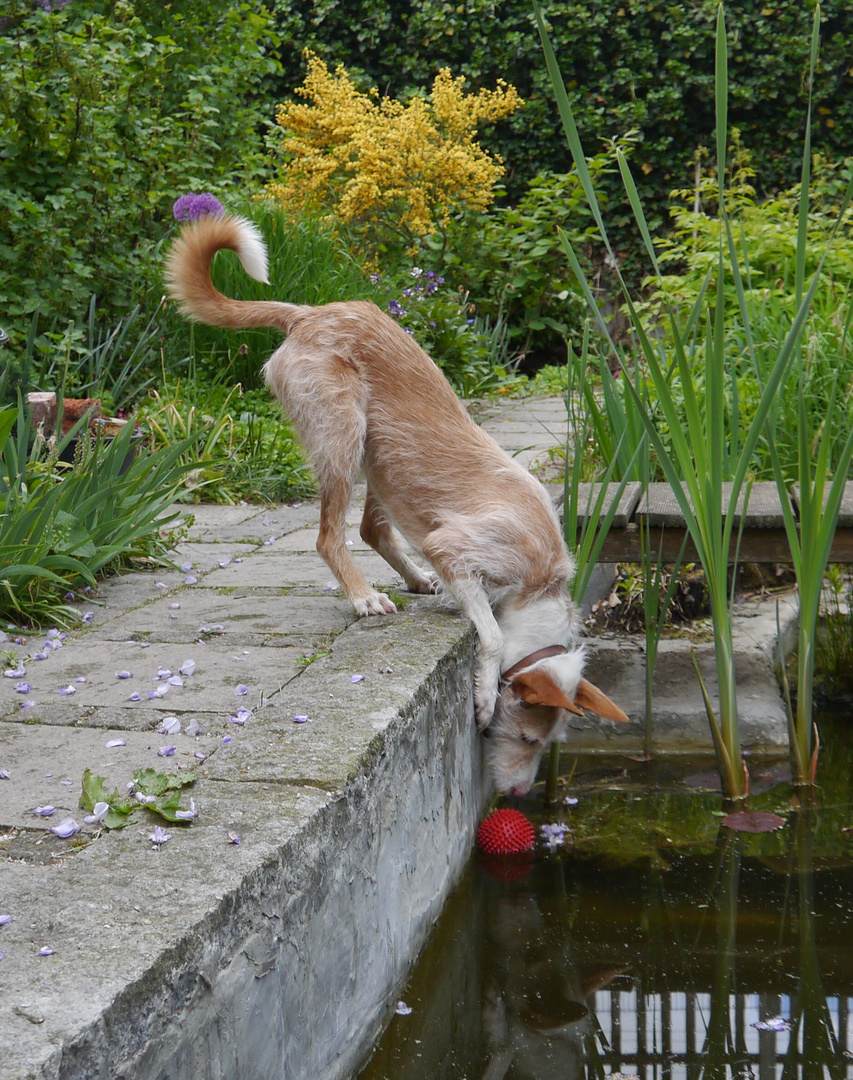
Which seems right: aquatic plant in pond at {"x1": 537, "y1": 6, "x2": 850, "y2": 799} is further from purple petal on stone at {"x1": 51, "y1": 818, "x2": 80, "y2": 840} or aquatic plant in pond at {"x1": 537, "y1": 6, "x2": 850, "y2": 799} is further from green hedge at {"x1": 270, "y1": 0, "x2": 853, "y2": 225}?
green hedge at {"x1": 270, "y1": 0, "x2": 853, "y2": 225}

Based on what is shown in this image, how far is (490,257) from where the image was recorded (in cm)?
973

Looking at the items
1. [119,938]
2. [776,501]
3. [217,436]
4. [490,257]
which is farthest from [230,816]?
[490,257]

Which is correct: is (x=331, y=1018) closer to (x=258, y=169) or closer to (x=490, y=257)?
(x=258, y=169)

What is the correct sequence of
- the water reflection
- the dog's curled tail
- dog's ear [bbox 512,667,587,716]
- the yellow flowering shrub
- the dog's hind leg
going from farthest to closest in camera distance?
the yellow flowering shrub → the dog's hind leg → the dog's curled tail → dog's ear [bbox 512,667,587,716] → the water reflection

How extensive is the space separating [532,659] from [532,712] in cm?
15

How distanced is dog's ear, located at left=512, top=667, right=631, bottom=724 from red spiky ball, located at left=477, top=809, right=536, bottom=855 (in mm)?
361

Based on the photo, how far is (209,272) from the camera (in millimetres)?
3379

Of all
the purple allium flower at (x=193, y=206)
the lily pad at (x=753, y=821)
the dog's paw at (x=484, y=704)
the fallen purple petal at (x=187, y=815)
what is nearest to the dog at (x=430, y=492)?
the dog's paw at (x=484, y=704)

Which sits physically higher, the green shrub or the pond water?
the green shrub

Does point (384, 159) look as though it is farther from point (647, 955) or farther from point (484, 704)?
point (647, 955)

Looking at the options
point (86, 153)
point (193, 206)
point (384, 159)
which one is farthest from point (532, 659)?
point (384, 159)

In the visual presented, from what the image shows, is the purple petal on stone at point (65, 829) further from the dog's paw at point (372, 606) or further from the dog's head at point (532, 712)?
the dog's paw at point (372, 606)

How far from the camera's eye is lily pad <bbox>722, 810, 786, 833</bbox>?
3.04 m

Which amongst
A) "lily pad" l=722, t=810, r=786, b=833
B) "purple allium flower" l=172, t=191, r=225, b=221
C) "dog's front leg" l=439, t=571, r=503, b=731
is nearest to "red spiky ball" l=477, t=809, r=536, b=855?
"dog's front leg" l=439, t=571, r=503, b=731
